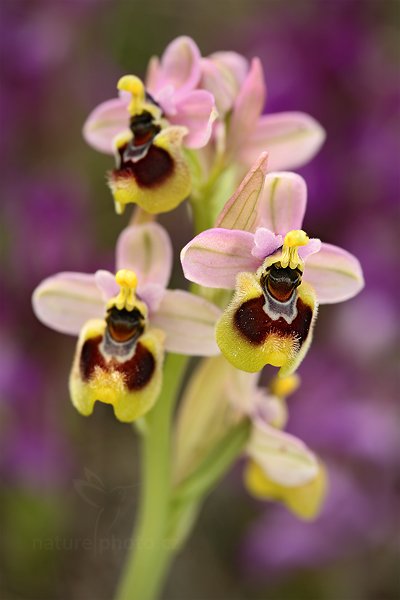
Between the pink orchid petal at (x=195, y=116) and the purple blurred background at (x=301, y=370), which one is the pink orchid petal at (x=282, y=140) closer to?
the pink orchid petal at (x=195, y=116)

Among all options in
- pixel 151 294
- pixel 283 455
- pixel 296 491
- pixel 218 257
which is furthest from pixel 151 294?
pixel 296 491

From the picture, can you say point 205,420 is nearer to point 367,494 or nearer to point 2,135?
point 367,494

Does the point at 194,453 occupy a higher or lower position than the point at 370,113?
lower

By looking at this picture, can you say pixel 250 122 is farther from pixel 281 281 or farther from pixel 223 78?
pixel 281 281

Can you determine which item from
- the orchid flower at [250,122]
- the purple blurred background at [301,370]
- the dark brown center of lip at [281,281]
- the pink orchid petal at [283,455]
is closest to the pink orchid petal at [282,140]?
the orchid flower at [250,122]

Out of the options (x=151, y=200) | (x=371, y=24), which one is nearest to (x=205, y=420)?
(x=151, y=200)

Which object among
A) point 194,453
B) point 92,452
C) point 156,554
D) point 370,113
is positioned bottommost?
point 92,452
